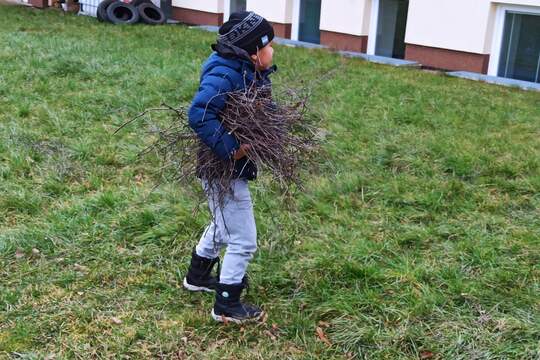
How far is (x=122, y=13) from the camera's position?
51.0 ft

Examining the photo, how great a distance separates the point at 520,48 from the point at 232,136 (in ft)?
29.0

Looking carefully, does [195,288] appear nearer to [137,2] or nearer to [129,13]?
[129,13]

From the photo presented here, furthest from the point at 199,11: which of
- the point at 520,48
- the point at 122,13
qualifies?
the point at 520,48

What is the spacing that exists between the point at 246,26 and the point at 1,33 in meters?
10.2

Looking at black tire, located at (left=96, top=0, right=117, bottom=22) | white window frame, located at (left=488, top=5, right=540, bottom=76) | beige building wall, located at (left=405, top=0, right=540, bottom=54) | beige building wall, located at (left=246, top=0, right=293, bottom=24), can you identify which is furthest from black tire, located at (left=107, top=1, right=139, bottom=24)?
white window frame, located at (left=488, top=5, right=540, bottom=76)

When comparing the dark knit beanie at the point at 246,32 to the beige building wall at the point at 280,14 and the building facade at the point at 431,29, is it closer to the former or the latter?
the building facade at the point at 431,29

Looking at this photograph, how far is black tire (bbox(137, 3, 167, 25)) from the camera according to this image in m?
15.2

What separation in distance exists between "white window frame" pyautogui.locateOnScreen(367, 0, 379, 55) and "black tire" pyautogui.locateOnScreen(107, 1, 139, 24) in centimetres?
553

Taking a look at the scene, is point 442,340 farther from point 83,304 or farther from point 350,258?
point 83,304

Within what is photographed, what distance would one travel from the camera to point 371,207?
4.87m

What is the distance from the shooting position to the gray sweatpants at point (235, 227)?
128 inches

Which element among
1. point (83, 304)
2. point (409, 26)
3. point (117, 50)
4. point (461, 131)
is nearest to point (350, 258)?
point (83, 304)

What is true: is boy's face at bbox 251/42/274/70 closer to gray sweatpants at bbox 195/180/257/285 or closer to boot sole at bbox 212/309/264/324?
gray sweatpants at bbox 195/180/257/285

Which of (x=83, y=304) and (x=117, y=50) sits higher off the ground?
(x=117, y=50)
